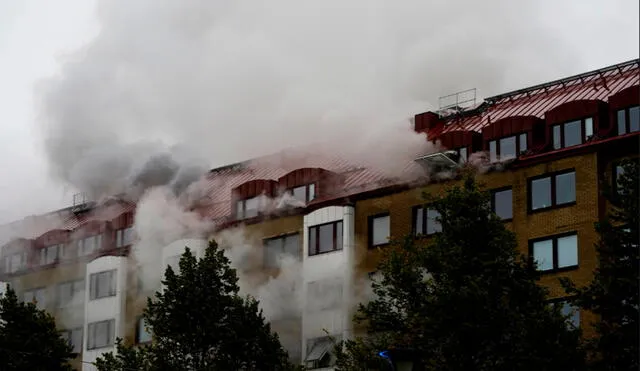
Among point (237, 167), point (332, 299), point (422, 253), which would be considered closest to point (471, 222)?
point (422, 253)

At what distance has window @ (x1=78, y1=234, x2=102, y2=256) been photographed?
8762cm

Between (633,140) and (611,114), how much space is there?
8.38 ft

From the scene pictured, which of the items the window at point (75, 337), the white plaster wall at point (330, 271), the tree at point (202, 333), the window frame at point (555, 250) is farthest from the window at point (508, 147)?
the window at point (75, 337)

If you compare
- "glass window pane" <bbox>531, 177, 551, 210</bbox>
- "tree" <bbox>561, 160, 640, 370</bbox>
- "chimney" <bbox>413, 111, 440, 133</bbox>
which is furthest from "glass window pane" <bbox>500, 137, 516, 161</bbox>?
"tree" <bbox>561, 160, 640, 370</bbox>

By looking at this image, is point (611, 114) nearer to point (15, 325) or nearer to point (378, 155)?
point (378, 155)

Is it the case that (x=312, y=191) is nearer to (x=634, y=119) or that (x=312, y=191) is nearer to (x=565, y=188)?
(x=565, y=188)

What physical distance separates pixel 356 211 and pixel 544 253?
37.7 feet

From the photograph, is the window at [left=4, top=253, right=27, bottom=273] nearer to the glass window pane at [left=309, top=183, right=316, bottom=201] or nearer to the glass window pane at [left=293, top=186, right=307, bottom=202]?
the glass window pane at [left=293, top=186, right=307, bottom=202]

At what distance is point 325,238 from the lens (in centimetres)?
7362

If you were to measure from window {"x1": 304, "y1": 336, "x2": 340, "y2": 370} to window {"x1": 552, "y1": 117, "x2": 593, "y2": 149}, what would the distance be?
48.6ft

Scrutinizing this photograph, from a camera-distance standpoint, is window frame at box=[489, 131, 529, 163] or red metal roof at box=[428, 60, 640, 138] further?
red metal roof at box=[428, 60, 640, 138]

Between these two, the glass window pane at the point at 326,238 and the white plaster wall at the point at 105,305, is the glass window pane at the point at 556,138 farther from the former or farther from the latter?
the white plaster wall at the point at 105,305

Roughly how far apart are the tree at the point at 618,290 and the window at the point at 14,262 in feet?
158

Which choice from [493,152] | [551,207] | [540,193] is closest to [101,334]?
[493,152]
